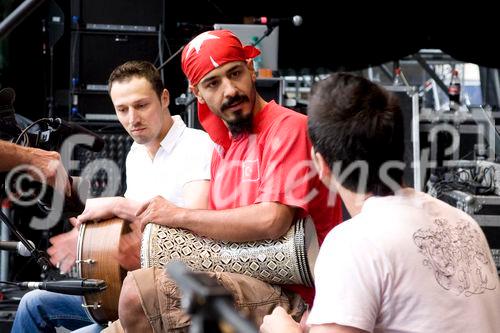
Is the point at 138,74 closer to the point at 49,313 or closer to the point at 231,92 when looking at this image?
the point at 231,92

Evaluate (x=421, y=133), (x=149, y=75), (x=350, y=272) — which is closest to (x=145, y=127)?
(x=149, y=75)

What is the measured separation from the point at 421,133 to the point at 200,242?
3.35 metres

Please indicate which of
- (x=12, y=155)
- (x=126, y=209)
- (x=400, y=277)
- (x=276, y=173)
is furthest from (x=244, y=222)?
(x=400, y=277)

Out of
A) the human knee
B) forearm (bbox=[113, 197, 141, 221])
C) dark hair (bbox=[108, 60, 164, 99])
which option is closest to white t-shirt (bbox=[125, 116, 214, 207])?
dark hair (bbox=[108, 60, 164, 99])

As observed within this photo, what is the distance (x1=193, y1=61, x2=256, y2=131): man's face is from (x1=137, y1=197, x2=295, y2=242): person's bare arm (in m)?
0.38

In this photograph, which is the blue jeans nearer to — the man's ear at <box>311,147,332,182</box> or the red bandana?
the red bandana

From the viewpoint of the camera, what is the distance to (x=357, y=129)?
169 centimetres

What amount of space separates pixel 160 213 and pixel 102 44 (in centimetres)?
381

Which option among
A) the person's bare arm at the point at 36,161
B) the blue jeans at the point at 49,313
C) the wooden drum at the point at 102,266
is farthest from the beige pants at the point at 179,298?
the blue jeans at the point at 49,313

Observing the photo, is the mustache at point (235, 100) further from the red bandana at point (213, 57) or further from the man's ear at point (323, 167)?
the man's ear at point (323, 167)

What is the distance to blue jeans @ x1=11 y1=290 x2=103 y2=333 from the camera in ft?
9.98

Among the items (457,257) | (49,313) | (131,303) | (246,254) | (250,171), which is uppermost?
(250,171)

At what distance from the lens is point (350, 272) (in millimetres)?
1575

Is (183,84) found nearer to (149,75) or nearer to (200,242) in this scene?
(149,75)
